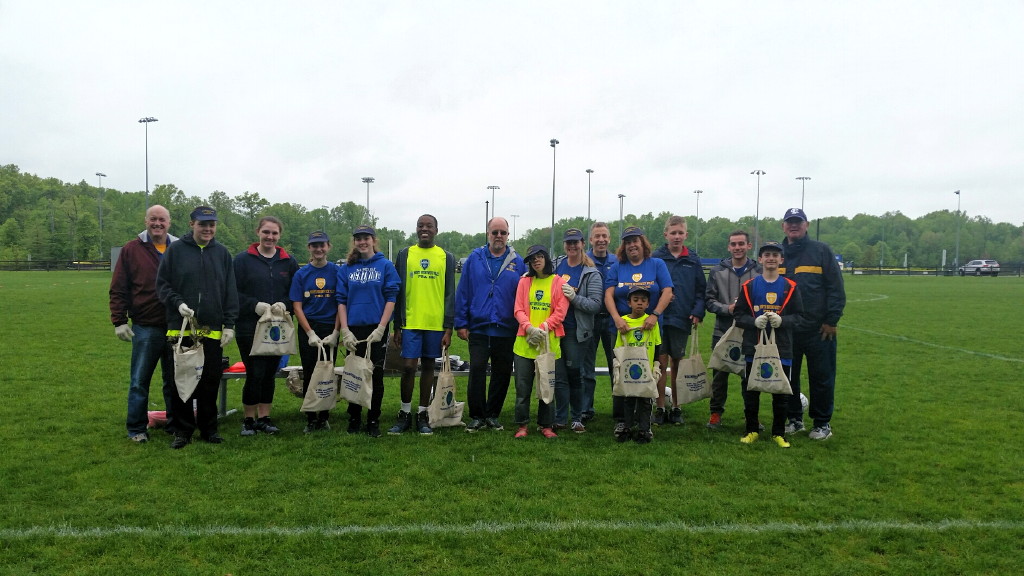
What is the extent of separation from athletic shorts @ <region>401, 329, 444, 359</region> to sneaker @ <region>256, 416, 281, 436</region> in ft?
4.71

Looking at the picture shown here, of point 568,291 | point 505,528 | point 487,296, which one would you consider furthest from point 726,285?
point 505,528

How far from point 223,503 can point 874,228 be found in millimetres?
143185

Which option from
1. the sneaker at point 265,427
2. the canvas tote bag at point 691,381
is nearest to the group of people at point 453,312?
the sneaker at point 265,427

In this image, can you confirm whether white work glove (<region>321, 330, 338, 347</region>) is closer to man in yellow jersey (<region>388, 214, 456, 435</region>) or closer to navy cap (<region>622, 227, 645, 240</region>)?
man in yellow jersey (<region>388, 214, 456, 435</region>)

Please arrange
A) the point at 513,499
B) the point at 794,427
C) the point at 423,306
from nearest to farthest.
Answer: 1. the point at 513,499
2. the point at 423,306
3. the point at 794,427

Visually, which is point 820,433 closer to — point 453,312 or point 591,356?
point 591,356

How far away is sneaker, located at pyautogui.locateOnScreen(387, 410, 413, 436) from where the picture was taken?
19.6 feet

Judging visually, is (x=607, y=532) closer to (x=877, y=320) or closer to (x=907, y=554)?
(x=907, y=554)

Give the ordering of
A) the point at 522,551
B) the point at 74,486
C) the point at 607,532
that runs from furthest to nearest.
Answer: the point at 74,486
the point at 607,532
the point at 522,551

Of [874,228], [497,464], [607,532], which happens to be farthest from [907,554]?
[874,228]

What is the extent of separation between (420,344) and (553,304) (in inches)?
51.7

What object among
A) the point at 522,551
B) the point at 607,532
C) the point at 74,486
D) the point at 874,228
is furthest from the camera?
the point at 874,228

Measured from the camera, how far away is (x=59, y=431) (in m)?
5.84

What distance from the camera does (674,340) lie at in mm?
6391
